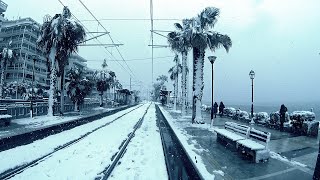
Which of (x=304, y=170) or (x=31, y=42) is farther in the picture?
(x=31, y=42)

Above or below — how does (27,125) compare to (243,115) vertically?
below

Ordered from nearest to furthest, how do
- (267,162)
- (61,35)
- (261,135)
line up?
(267,162) → (261,135) → (61,35)

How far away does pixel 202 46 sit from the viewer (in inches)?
851

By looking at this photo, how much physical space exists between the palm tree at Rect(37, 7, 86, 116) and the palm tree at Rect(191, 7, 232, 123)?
37.1 ft

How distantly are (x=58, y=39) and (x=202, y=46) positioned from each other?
13116 mm

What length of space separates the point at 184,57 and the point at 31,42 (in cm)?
7536

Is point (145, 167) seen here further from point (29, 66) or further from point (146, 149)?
point (29, 66)

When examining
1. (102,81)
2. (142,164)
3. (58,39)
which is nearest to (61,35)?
(58,39)

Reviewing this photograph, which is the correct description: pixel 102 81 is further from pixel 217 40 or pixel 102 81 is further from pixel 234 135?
pixel 234 135

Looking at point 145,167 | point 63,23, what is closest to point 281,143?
point 145,167

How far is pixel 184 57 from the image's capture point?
34562mm

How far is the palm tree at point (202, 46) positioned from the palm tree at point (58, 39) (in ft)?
37.1

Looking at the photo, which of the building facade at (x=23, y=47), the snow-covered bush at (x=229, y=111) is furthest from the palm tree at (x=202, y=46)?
the building facade at (x=23, y=47)

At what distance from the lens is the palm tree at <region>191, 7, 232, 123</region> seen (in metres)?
22.1
